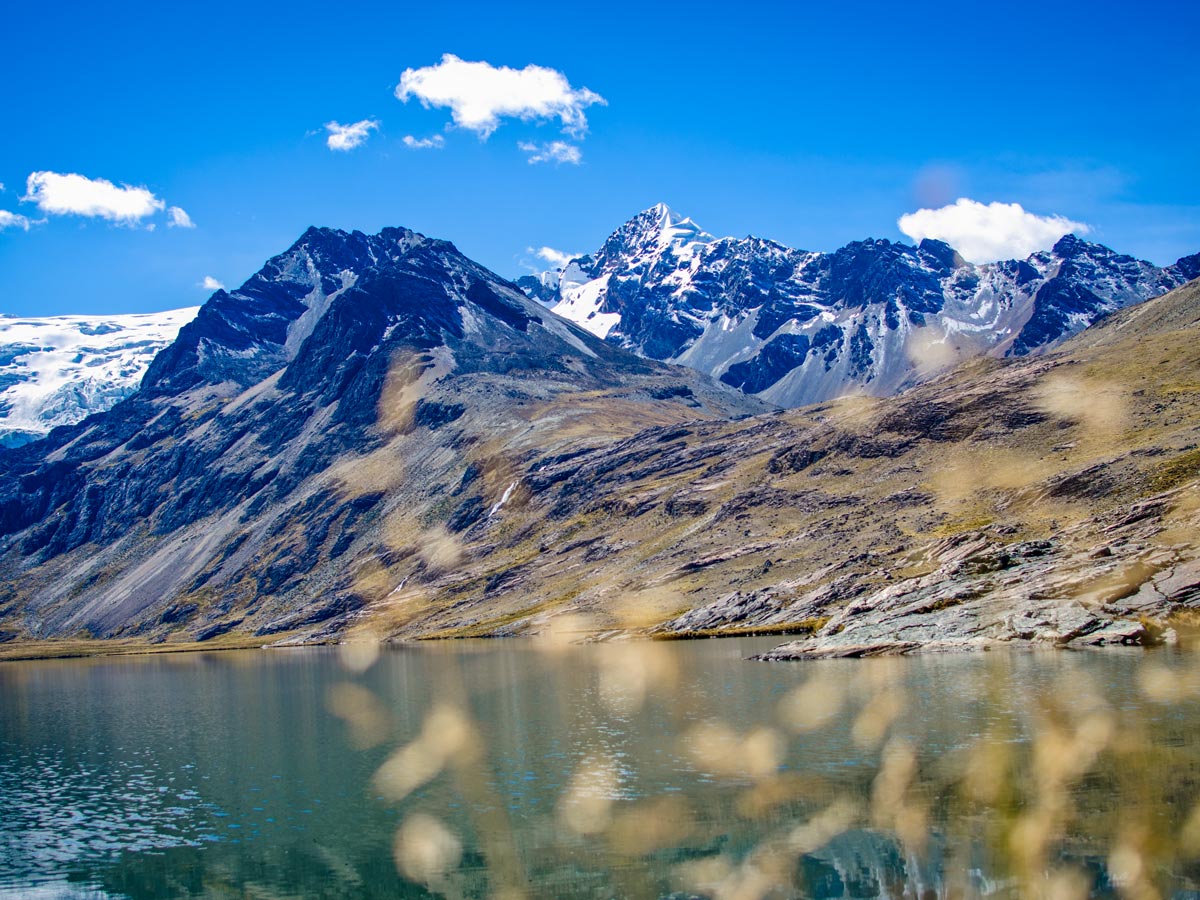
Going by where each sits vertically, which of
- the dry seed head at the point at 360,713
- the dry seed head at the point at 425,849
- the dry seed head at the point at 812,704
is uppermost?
the dry seed head at the point at 425,849

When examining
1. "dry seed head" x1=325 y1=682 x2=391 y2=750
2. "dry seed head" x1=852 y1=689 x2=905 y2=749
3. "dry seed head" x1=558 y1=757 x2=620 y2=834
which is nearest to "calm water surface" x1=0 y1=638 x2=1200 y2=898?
"dry seed head" x1=558 y1=757 x2=620 y2=834

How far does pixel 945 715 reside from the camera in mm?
75688

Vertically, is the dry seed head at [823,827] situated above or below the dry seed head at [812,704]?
above

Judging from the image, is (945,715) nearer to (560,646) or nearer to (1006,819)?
(1006,819)

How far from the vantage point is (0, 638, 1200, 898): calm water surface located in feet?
148

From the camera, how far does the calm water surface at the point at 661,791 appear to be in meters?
45.2

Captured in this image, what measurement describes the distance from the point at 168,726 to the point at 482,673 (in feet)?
A: 144

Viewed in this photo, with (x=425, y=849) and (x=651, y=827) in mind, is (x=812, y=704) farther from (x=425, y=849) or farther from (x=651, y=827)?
(x=425, y=849)

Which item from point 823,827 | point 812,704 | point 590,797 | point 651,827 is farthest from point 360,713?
point 823,827

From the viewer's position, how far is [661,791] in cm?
6094

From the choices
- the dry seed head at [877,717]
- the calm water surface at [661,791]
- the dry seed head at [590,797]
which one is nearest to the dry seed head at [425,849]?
the calm water surface at [661,791]

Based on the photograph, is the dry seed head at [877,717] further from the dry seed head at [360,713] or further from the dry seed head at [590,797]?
the dry seed head at [360,713]

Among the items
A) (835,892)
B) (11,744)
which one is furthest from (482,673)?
(835,892)

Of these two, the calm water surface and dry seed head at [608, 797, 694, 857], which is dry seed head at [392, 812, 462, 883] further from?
dry seed head at [608, 797, 694, 857]
